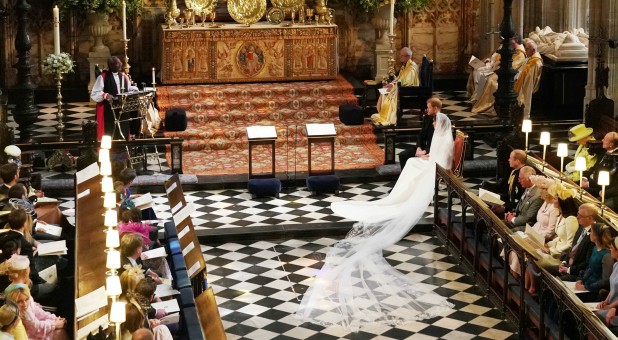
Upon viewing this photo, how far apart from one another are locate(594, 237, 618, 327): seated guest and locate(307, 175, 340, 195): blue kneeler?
296 inches

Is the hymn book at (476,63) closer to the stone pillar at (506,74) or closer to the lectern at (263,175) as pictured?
the stone pillar at (506,74)

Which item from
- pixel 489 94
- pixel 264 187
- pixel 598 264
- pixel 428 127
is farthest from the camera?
pixel 489 94

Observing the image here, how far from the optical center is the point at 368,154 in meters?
21.5

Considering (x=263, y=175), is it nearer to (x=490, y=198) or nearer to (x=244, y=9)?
(x=490, y=198)

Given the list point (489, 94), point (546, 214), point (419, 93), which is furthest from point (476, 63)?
point (546, 214)

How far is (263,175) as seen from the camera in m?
19.7

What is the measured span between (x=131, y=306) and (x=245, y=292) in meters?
4.31

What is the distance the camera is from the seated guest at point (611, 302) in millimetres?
11711

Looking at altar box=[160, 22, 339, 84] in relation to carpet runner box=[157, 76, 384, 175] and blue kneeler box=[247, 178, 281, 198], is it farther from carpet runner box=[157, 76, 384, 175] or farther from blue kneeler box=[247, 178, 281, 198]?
blue kneeler box=[247, 178, 281, 198]

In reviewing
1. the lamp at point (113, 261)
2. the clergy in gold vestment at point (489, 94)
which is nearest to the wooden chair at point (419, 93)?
the clergy in gold vestment at point (489, 94)

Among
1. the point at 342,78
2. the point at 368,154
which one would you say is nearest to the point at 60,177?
the point at 368,154

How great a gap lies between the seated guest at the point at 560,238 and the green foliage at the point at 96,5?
12.2 meters

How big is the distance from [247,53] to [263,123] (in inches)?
82.3

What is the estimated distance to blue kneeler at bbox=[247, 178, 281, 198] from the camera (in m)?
19.2
